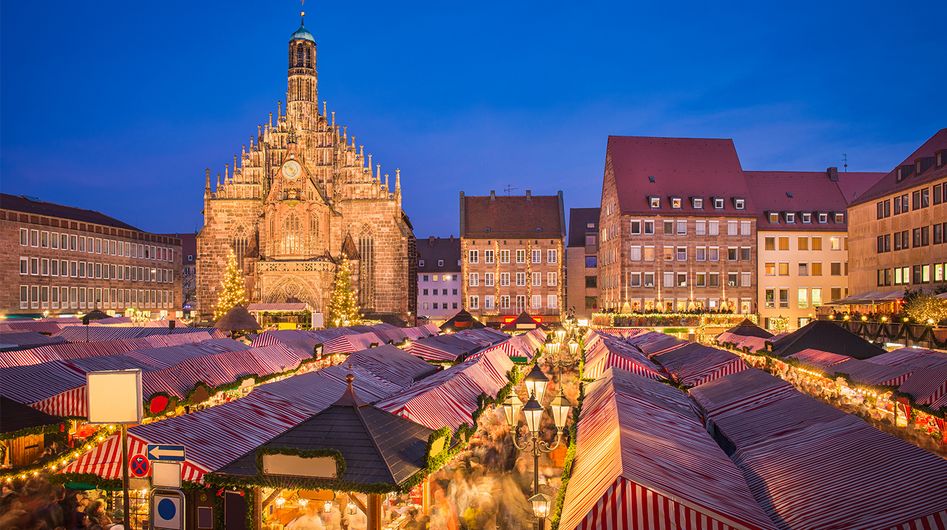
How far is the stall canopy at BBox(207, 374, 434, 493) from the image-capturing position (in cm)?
931

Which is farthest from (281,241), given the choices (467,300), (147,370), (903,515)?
(903,515)

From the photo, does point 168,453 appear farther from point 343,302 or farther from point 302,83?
point 302,83

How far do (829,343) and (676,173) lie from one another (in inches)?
1674

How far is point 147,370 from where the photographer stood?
61.1 ft

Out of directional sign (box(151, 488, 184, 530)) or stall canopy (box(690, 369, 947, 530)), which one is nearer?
stall canopy (box(690, 369, 947, 530))

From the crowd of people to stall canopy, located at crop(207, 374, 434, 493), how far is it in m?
4.51

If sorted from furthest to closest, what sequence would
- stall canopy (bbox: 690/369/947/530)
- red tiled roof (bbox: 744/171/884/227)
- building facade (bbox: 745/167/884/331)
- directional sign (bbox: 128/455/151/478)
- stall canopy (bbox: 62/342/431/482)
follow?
red tiled roof (bbox: 744/171/884/227)
building facade (bbox: 745/167/884/331)
stall canopy (bbox: 62/342/431/482)
directional sign (bbox: 128/455/151/478)
stall canopy (bbox: 690/369/947/530)

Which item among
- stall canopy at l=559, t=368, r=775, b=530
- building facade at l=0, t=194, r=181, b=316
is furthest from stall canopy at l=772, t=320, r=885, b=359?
building facade at l=0, t=194, r=181, b=316

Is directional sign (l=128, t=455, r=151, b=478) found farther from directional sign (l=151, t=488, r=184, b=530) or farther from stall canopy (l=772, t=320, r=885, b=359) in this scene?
stall canopy (l=772, t=320, r=885, b=359)

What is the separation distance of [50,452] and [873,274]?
4873cm

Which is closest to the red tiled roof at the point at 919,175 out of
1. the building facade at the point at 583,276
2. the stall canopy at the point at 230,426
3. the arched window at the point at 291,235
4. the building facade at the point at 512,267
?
the building facade at the point at 512,267

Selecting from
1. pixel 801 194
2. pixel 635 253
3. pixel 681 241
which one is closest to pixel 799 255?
pixel 801 194

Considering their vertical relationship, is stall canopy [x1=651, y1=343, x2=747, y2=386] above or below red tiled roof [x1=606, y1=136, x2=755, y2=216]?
below

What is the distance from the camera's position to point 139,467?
11.0 metres
